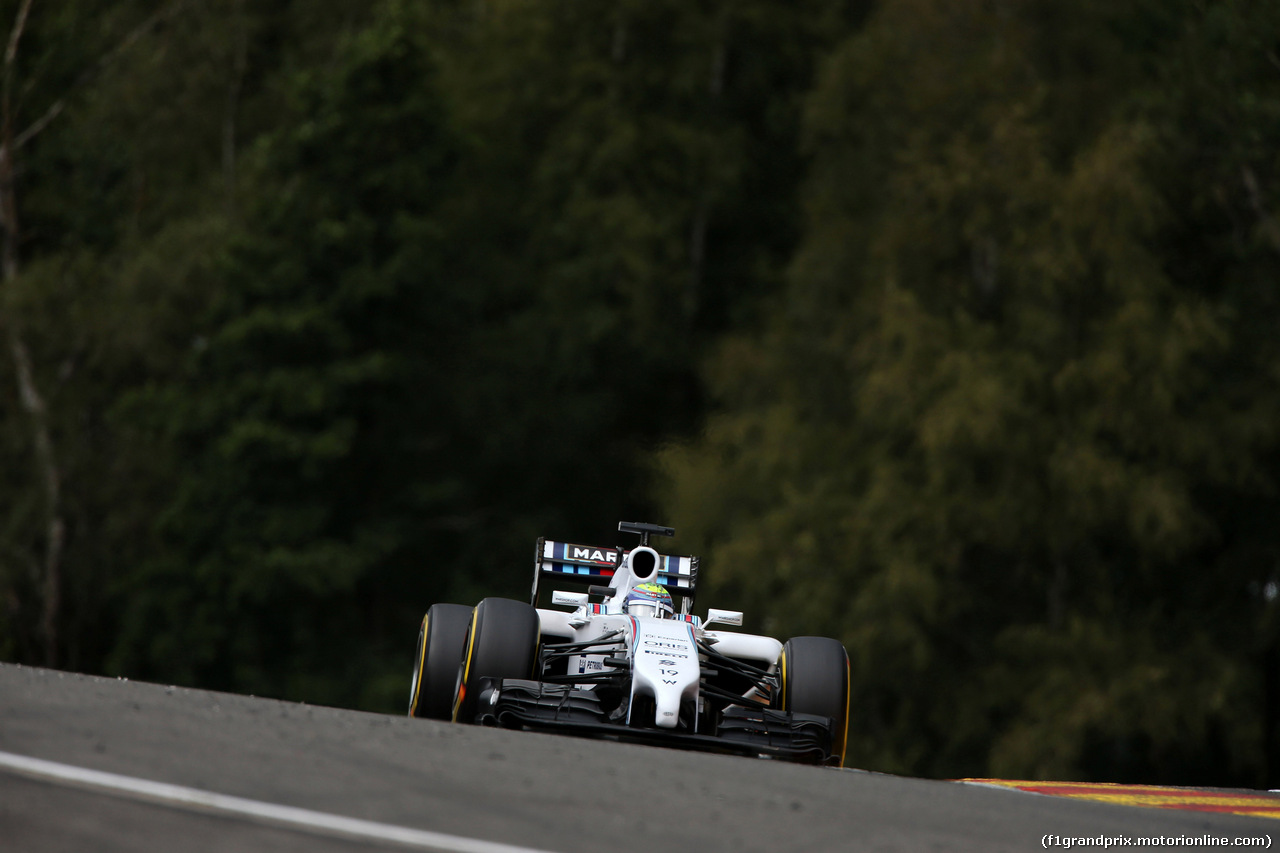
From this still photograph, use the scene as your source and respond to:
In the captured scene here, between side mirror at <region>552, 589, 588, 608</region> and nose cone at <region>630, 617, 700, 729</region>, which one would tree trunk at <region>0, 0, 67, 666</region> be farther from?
nose cone at <region>630, 617, 700, 729</region>

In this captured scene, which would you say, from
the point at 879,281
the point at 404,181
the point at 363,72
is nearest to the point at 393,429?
the point at 404,181

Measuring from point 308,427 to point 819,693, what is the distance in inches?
867

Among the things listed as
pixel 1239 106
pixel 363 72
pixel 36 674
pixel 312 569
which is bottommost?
pixel 36 674

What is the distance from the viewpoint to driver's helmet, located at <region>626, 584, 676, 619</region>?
11.5 metres

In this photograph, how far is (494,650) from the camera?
10523mm

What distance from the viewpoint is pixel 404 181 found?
32594 mm

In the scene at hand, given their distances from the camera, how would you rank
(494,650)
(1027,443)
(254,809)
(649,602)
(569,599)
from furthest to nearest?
(1027,443) < (569,599) < (649,602) < (494,650) < (254,809)

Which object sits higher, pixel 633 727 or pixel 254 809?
pixel 633 727

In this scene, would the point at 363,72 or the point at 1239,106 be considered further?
the point at 363,72

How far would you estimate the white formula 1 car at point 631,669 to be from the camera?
992cm

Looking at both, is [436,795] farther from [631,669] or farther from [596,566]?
Answer: [596,566]

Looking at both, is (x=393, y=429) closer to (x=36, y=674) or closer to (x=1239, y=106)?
(x=1239, y=106)

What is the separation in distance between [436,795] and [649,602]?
5.27 metres

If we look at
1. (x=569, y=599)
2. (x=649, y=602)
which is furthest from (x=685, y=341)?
(x=649, y=602)
